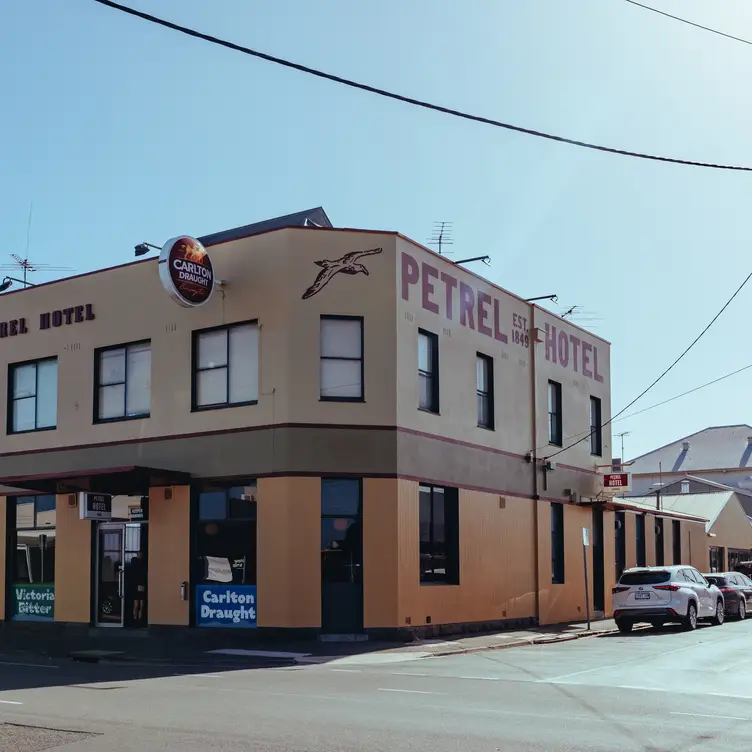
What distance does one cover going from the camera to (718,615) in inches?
1113

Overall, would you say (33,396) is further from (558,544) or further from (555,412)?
(558,544)

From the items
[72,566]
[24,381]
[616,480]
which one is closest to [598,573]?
[616,480]

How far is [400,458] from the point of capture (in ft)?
73.5

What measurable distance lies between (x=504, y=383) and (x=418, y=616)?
23.5ft

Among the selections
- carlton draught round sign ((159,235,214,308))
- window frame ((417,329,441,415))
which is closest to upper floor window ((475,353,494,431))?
window frame ((417,329,441,415))

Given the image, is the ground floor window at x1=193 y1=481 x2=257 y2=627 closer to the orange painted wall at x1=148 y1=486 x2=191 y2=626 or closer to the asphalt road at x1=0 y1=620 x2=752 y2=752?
the orange painted wall at x1=148 y1=486 x2=191 y2=626

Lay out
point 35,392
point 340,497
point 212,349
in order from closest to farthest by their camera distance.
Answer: point 340,497 < point 212,349 < point 35,392

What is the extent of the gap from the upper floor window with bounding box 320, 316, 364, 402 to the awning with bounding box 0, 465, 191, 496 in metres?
3.87

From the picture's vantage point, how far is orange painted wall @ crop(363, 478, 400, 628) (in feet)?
71.2

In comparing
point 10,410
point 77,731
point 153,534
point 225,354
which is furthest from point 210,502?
point 77,731

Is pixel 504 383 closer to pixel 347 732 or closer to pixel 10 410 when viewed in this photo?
pixel 10 410

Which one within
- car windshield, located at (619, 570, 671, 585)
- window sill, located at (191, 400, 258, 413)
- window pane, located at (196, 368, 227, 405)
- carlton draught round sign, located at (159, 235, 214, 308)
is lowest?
car windshield, located at (619, 570, 671, 585)

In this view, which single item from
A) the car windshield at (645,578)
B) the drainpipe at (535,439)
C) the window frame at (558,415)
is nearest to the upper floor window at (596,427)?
the window frame at (558,415)

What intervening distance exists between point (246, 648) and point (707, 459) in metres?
59.8
